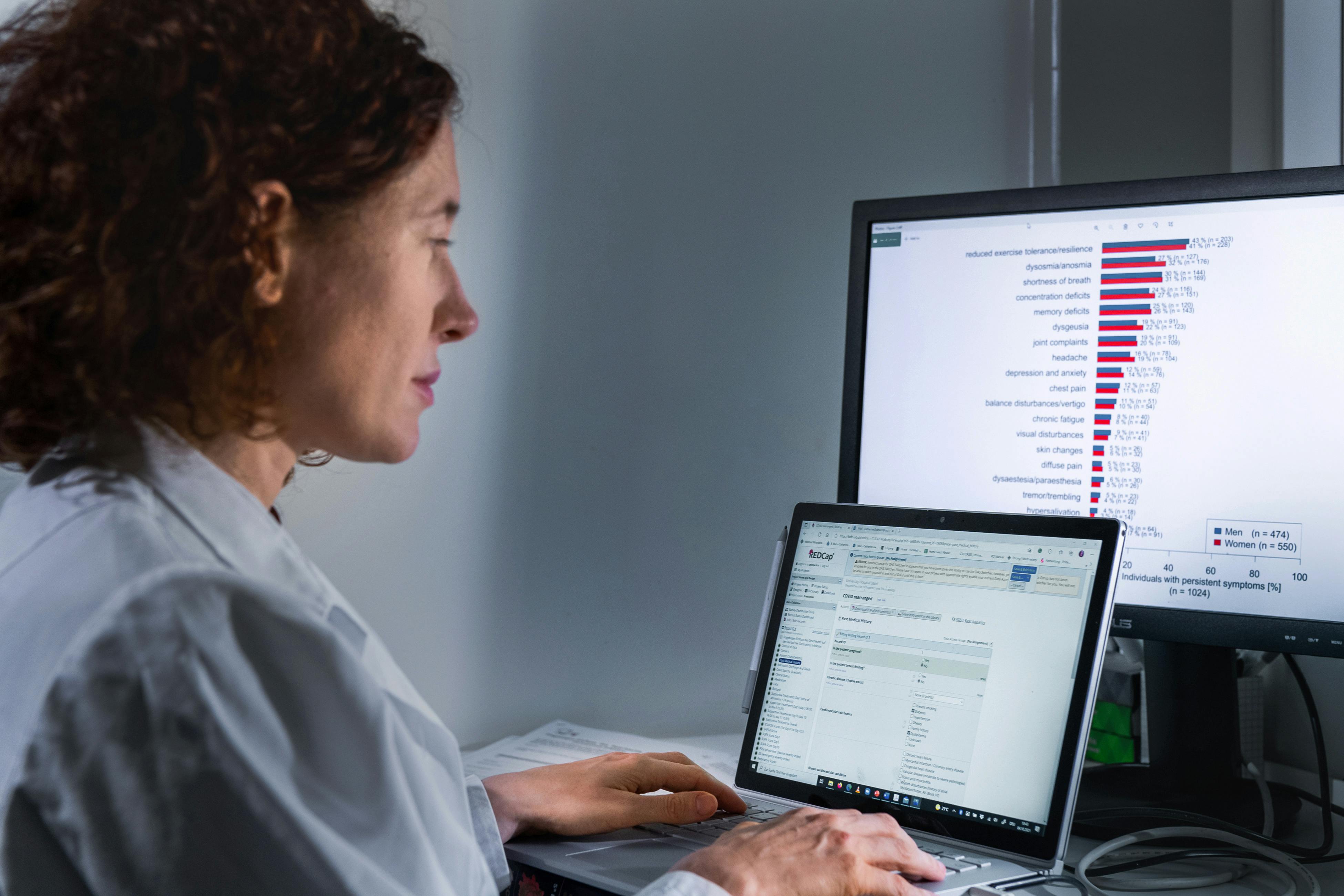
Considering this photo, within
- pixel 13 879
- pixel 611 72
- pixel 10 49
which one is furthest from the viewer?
pixel 611 72

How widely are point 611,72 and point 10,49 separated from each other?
0.77 m

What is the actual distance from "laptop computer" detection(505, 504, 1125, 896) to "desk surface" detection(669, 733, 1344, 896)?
7 cm

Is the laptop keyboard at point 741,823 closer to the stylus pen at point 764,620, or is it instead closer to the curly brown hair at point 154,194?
the stylus pen at point 764,620

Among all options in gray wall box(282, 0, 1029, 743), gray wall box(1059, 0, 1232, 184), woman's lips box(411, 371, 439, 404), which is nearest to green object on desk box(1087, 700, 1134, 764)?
gray wall box(282, 0, 1029, 743)

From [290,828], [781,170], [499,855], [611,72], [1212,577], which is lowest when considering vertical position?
[499,855]

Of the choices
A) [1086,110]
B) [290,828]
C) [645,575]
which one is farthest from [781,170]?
[290,828]

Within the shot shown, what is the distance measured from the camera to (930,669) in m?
0.83

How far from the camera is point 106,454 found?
21.5 inches

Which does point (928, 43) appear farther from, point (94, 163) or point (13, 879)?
point (13, 879)

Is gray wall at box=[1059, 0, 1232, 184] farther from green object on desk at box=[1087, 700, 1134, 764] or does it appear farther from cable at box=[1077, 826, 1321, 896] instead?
cable at box=[1077, 826, 1321, 896]

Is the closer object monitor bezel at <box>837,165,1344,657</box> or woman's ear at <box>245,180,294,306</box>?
woman's ear at <box>245,180,294,306</box>

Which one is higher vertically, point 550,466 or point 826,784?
point 550,466

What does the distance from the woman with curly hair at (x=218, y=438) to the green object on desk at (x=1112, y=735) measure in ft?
1.43

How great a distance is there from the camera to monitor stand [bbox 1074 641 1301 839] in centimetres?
91
